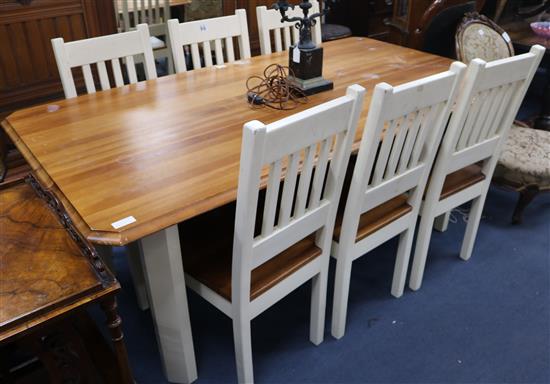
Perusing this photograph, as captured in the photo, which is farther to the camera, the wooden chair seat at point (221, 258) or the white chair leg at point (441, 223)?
the white chair leg at point (441, 223)

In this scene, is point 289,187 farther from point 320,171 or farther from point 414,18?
point 414,18

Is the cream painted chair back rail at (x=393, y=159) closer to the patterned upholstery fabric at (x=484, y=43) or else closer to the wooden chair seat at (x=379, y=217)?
the wooden chair seat at (x=379, y=217)

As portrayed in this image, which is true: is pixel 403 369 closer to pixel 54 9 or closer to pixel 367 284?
pixel 367 284

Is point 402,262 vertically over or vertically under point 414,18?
A: under

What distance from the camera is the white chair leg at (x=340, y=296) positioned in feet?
5.40

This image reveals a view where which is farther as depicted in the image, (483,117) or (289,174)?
(483,117)

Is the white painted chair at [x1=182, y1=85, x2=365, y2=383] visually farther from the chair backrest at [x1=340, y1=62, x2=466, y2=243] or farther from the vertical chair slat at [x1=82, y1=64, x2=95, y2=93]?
the vertical chair slat at [x1=82, y1=64, x2=95, y2=93]

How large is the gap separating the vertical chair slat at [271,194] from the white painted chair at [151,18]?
2.49m

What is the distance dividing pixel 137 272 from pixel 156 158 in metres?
0.59

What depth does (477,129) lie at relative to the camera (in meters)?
1.76

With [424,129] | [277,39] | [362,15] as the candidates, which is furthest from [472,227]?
[362,15]

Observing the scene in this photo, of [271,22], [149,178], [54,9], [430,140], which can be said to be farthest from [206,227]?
[54,9]

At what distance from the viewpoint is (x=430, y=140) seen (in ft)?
5.32

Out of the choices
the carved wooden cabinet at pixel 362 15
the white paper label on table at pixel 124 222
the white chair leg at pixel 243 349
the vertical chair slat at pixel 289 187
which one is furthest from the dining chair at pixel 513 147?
the carved wooden cabinet at pixel 362 15
